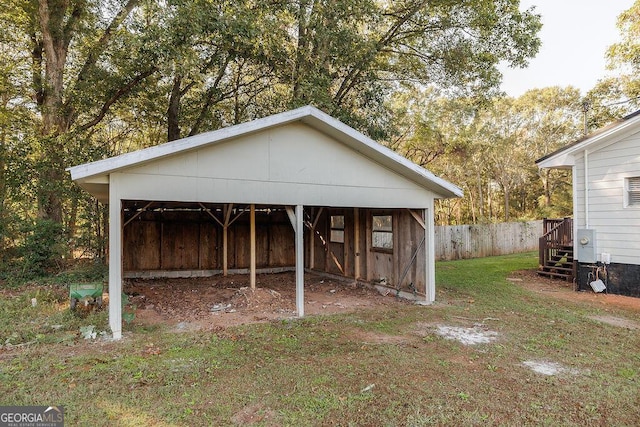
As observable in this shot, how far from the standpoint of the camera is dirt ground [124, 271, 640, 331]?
255 inches

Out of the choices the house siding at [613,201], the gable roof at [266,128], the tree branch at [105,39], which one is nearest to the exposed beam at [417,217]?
the gable roof at [266,128]

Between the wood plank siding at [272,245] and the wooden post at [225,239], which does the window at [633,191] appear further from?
the wooden post at [225,239]

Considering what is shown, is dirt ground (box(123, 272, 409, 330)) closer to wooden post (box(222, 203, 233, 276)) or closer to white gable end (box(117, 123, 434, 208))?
wooden post (box(222, 203, 233, 276))

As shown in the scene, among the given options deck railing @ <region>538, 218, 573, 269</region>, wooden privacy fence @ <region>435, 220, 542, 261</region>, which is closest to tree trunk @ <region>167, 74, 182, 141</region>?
wooden privacy fence @ <region>435, 220, 542, 261</region>

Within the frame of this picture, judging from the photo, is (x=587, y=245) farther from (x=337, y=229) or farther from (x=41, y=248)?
(x=41, y=248)

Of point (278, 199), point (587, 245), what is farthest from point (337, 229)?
point (587, 245)

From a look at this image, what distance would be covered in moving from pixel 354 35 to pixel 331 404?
31.8 feet

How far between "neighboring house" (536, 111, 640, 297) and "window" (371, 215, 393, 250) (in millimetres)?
4468

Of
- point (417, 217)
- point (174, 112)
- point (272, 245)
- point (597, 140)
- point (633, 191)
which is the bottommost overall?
point (272, 245)

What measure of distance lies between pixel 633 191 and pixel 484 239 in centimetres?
876

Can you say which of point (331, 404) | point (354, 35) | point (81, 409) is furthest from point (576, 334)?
point (354, 35)

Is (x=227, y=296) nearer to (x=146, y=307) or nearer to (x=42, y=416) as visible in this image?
A: (x=146, y=307)

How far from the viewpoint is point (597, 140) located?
8.26m

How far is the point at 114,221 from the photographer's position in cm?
497
